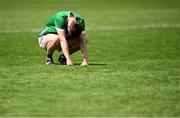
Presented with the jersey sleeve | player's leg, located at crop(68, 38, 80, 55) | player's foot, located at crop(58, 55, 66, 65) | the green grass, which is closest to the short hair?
the jersey sleeve

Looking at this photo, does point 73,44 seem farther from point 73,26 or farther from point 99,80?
point 99,80

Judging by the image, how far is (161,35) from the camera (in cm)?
2289

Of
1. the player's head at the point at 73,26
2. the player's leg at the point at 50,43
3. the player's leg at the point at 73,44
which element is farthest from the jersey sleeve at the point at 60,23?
the player's leg at the point at 73,44

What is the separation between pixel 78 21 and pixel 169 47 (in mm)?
6202

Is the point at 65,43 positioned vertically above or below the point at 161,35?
above

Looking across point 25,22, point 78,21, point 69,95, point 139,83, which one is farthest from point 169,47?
point 25,22

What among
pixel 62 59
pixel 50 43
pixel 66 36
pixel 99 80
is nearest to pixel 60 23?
pixel 66 36

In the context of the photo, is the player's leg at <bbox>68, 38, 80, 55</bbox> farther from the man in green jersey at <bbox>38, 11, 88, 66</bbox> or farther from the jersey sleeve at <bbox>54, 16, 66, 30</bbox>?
the jersey sleeve at <bbox>54, 16, 66, 30</bbox>

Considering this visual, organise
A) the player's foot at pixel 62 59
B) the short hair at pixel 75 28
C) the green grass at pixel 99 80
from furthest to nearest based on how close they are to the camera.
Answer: the player's foot at pixel 62 59, the short hair at pixel 75 28, the green grass at pixel 99 80

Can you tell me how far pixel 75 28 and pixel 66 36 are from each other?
591 millimetres

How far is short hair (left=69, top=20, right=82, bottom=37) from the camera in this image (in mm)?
13119

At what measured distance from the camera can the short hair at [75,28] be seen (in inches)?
516

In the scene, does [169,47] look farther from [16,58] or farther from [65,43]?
[65,43]

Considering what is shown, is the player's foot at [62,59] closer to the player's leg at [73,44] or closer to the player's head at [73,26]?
the player's leg at [73,44]
